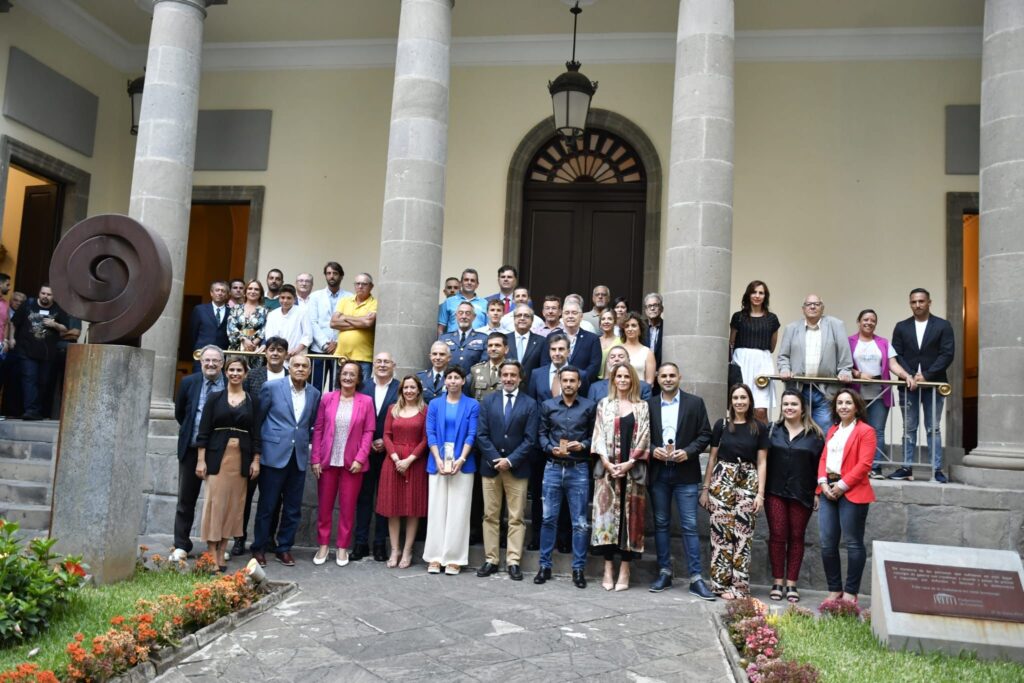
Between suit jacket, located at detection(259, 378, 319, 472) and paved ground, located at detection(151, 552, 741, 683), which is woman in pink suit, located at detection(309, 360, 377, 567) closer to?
suit jacket, located at detection(259, 378, 319, 472)

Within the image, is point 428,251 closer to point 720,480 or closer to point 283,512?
point 283,512

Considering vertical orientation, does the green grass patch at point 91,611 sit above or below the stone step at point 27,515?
below

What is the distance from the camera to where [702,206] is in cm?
904

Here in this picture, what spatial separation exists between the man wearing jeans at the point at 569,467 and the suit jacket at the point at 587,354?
0.67 meters

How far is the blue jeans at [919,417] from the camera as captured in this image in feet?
27.8

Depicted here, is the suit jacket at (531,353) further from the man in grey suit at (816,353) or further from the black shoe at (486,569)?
the man in grey suit at (816,353)

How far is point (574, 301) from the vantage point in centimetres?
881

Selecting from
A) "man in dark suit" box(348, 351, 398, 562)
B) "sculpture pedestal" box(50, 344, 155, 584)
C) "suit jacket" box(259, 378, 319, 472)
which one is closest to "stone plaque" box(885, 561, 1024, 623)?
"man in dark suit" box(348, 351, 398, 562)

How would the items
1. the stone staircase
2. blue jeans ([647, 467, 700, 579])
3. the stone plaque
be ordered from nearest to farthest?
the stone plaque, blue jeans ([647, 467, 700, 579]), the stone staircase

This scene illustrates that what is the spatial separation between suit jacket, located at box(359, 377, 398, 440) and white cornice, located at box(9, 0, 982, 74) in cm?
676

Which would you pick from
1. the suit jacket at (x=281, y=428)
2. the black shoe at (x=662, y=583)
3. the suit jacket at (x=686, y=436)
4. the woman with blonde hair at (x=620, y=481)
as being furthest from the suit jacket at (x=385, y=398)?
the black shoe at (x=662, y=583)

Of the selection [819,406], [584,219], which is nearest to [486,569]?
[819,406]

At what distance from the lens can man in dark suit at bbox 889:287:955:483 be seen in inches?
341

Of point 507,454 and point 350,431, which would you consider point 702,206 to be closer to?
point 507,454
